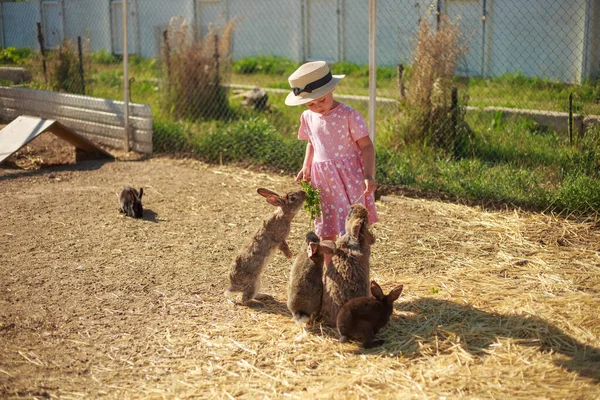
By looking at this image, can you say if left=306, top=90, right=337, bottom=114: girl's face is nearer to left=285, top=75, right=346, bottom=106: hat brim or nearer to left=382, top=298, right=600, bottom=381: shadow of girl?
left=285, top=75, right=346, bottom=106: hat brim

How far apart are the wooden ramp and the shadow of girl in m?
6.39

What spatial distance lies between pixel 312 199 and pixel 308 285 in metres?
0.70

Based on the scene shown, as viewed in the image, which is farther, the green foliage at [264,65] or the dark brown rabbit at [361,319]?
the green foliage at [264,65]

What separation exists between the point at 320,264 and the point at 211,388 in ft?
3.88

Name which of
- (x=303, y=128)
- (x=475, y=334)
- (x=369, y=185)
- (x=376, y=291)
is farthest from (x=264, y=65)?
(x=475, y=334)

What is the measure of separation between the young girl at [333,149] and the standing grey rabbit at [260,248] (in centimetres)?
22

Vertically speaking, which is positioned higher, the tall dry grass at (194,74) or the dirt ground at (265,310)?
the tall dry grass at (194,74)

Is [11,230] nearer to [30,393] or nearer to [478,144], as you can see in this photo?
[30,393]

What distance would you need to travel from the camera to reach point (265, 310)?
5.23 metres

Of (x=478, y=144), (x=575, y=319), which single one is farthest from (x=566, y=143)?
(x=575, y=319)

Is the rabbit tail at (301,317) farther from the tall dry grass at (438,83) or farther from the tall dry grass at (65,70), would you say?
the tall dry grass at (65,70)

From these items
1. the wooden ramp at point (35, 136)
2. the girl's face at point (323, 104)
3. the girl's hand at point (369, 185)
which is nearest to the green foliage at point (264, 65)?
the wooden ramp at point (35, 136)

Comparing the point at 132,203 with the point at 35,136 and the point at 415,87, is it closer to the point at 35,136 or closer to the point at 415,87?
the point at 35,136

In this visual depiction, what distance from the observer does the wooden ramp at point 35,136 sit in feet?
31.6
